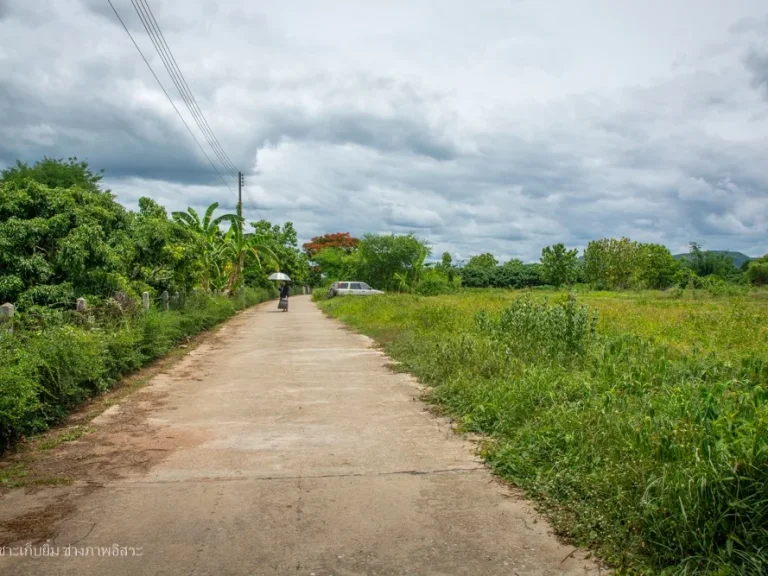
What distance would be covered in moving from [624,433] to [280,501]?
2.78 m

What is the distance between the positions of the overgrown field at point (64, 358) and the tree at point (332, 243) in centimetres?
6015

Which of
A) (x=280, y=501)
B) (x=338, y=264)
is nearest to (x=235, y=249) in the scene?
(x=338, y=264)

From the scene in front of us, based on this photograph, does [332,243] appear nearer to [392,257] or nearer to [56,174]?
[392,257]

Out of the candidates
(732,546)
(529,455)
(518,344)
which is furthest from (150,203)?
(732,546)

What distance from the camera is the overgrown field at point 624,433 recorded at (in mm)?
3533

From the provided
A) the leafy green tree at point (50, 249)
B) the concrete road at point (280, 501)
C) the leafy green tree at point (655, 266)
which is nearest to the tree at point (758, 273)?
the leafy green tree at point (655, 266)

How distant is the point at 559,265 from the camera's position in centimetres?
6781

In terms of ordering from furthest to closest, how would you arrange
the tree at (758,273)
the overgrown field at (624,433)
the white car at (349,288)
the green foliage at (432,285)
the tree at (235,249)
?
1. the tree at (758,273)
2. the green foliage at (432,285)
3. the white car at (349,288)
4. the tree at (235,249)
5. the overgrown field at (624,433)

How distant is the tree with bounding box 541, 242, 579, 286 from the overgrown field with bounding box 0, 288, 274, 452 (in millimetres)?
59611

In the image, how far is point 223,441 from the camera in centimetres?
637

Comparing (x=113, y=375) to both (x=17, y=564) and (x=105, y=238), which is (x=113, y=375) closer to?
(x=105, y=238)

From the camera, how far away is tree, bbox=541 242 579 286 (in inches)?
2667

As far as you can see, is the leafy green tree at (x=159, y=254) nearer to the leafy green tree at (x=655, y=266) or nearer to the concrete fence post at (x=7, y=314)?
the concrete fence post at (x=7, y=314)

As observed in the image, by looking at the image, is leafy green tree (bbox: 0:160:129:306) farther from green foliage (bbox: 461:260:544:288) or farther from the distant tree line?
green foliage (bbox: 461:260:544:288)
